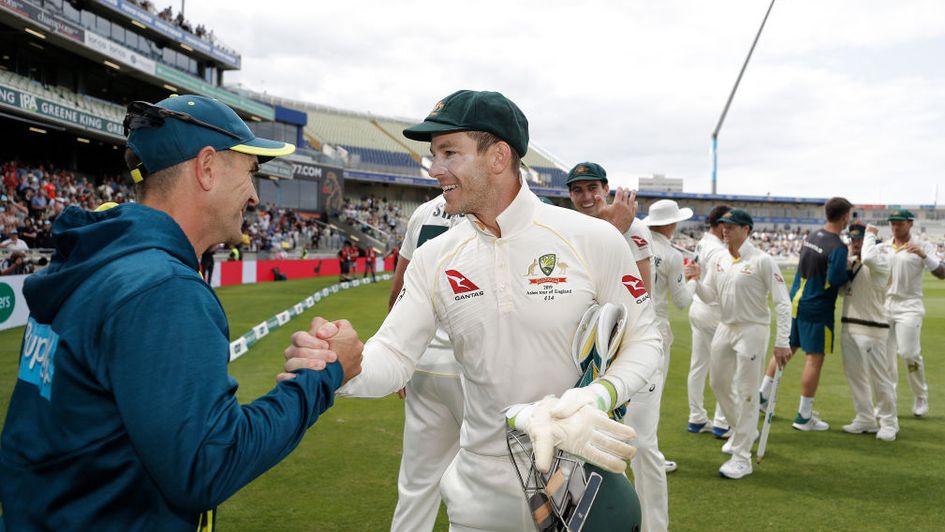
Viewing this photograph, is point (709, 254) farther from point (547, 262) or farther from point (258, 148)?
point (258, 148)

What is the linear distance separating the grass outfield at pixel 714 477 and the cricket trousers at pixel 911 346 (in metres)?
0.42

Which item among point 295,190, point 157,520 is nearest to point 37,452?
point 157,520

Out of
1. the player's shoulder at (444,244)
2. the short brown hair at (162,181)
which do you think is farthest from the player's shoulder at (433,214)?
the short brown hair at (162,181)

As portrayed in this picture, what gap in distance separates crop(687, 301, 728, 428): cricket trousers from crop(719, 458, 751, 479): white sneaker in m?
1.22

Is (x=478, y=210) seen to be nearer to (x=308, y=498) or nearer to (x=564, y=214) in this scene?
(x=564, y=214)

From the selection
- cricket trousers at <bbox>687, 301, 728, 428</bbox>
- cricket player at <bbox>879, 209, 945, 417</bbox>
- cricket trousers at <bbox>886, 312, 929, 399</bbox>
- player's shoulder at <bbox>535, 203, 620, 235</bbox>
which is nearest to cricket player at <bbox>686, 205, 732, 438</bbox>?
cricket trousers at <bbox>687, 301, 728, 428</bbox>

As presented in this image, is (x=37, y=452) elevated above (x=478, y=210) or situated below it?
below

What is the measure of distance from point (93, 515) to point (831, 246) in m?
8.26

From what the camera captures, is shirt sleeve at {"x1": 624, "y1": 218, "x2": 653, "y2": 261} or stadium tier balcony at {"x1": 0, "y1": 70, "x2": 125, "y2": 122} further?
stadium tier balcony at {"x1": 0, "y1": 70, "x2": 125, "y2": 122}

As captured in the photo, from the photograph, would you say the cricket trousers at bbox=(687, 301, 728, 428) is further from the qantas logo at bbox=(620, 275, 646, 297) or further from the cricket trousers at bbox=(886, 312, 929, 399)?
the qantas logo at bbox=(620, 275, 646, 297)

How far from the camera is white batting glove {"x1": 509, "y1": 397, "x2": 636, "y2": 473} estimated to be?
199 centimetres

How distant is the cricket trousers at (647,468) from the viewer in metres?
4.45

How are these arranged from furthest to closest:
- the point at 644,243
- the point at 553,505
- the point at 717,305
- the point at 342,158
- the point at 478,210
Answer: the point at 342,158 → the point at 717,305 → the point at 644,243 → the point at 478,210 → the point at 553,505

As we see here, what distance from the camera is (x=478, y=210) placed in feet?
9.11
